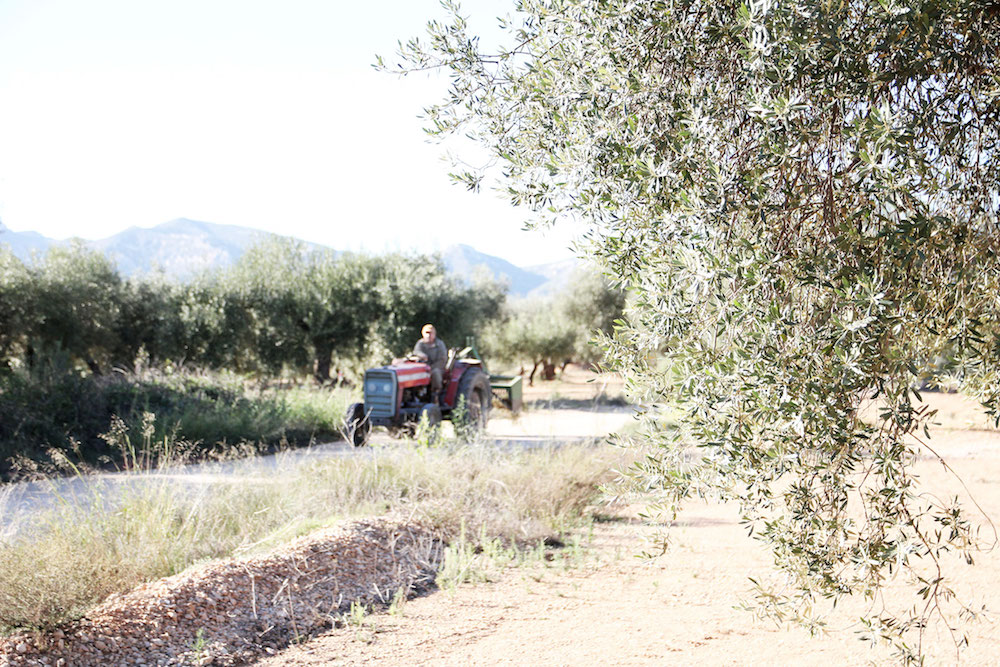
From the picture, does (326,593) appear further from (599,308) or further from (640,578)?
(599,308)

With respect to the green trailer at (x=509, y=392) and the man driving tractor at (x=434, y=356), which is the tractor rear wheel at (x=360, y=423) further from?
the green trailer at (x=509, y=392)

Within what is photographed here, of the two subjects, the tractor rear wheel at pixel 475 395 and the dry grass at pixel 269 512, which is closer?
the dry grass at pixel 269 512

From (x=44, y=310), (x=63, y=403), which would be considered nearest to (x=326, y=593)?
(x=63, y=403)

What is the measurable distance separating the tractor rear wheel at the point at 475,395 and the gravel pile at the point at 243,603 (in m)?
5.51

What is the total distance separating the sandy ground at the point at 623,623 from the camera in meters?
4.30

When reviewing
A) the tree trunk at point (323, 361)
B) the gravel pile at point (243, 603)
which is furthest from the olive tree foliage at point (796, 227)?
the tree trunk at point (323, 361)

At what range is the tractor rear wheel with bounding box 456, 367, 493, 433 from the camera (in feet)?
39.1

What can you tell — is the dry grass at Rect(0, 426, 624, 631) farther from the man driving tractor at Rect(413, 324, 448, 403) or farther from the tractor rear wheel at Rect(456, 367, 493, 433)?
the man driving tractor at Rect(413, 324, 448, 403)

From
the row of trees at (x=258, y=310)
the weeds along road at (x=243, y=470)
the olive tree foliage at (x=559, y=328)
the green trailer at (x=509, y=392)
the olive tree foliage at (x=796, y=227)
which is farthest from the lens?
the olive tree foliage at (x=559, y=328)

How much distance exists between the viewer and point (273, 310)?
20.5 meters

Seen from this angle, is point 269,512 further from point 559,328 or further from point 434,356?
point 559,328

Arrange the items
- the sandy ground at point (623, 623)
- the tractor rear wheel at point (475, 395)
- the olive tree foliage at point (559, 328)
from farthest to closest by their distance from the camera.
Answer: the olive tree foliage at point (559, 328)
the tractor rear wheel at point (475, 395)
the sandy ground at point (623, 623)

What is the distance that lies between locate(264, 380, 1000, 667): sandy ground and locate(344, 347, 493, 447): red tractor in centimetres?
520

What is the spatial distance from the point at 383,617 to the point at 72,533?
6.49 ft
